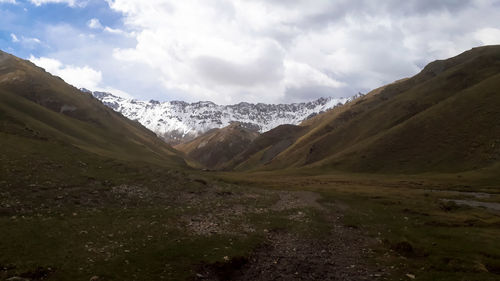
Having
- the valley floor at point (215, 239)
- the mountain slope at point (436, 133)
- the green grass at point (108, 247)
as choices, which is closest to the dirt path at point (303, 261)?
the valley floor at point (215, 239)

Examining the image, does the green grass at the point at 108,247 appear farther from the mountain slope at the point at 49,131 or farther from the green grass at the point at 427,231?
the mountain slope at the point at 49,131

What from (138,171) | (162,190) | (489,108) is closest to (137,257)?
(162,190)

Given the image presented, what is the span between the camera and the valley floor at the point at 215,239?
1947 centimetres

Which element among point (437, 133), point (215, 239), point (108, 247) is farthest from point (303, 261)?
point (437, 133)

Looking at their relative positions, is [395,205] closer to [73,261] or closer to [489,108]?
[73,261]

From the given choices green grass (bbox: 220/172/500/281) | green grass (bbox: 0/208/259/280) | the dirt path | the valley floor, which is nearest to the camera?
green grass (bbox: 0/208/259/280)

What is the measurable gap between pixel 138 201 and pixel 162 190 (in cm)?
840

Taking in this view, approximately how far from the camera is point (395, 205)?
54.0 meters

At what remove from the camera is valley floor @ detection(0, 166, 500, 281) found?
19469 millimetres

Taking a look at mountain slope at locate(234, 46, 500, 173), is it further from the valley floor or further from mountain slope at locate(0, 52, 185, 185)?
mountain slope at locate(0, 52, 185, 185)

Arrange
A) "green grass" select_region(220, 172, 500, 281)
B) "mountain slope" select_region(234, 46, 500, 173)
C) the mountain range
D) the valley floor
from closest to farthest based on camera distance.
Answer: the valley floor → "green grass" select_region(220, 172, 500, 281) → the mountain range → "mountain slope" select_region(234, 46, 500, 173)

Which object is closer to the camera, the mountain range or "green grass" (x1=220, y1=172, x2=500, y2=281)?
"green grass" (x1=220, y1=172, x2=500, y2=281)

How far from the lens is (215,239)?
87.8ft

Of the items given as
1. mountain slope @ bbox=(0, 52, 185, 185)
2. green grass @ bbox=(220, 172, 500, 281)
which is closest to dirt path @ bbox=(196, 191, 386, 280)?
green grass @ bbox=(220, 172, 500, 281)
